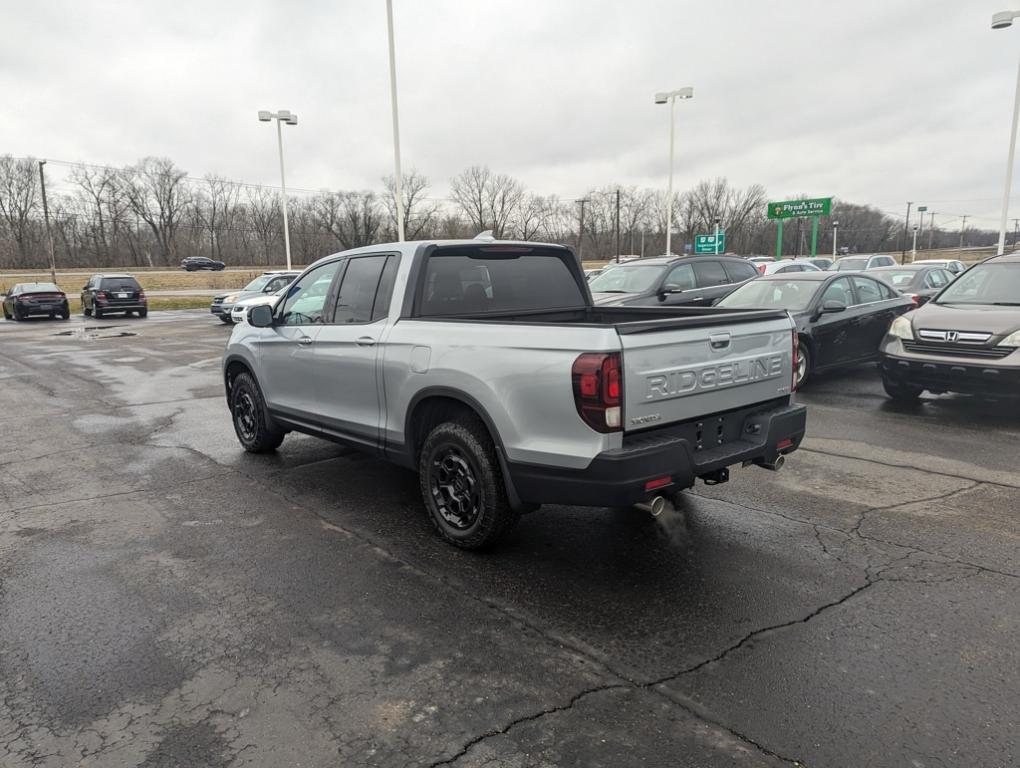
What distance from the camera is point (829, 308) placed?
9.33m

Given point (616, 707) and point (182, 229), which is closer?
point (616, 707)

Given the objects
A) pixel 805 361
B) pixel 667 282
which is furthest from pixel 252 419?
pixel 667 282

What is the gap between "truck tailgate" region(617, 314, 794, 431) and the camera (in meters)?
3.48

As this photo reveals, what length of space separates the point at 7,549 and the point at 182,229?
9233 cm

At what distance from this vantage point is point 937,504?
502 cm

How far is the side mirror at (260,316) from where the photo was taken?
591 centimetres

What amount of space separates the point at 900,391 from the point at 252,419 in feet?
25.2

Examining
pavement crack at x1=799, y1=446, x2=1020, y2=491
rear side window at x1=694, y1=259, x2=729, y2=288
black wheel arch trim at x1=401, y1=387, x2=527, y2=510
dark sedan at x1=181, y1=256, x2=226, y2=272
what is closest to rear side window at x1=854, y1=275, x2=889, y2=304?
rear side window at x1=694, y1=259, x2=729, y2=288

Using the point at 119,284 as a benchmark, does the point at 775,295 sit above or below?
below

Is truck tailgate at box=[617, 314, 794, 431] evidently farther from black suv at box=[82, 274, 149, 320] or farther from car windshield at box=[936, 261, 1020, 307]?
black suv at box=[82, 274, 149, 320]

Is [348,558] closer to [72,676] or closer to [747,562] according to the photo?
[72,676]

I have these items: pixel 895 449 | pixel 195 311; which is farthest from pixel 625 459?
pixel 195 311

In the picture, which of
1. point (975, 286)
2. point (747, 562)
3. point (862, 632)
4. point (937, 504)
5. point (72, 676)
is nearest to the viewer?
point (72, 676)

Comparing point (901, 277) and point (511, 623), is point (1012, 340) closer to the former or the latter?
point (511, 623)
